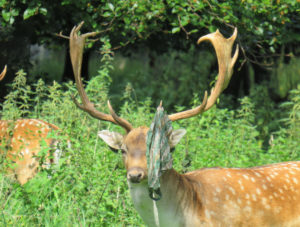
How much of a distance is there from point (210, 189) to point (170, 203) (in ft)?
1.16

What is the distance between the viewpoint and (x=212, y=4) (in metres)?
7.46

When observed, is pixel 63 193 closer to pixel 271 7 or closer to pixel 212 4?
pixel 212 4

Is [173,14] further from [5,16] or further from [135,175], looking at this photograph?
[135,175]

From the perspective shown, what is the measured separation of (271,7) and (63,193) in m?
3.85

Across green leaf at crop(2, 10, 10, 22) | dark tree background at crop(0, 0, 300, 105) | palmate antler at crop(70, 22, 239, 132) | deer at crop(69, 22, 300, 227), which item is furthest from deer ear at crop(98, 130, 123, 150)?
green leaf at crop(2, 10, 10, 22)

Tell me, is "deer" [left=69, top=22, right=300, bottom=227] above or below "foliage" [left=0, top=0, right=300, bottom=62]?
below

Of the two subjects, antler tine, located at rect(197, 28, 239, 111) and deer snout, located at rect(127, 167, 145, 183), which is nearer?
deer snout, located at rect(127, 167, 145, 183)

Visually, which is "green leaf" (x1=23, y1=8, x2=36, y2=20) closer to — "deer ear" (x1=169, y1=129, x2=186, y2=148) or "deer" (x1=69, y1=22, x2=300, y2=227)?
"deer" (x1=69, y1=22, x2=300, y2=227)

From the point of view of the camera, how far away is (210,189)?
435cm

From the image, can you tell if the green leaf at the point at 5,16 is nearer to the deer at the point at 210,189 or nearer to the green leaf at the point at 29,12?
the green leaf at the point at 29,12

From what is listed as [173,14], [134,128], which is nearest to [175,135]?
[134,128]

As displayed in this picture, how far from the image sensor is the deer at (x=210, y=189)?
13.5ft

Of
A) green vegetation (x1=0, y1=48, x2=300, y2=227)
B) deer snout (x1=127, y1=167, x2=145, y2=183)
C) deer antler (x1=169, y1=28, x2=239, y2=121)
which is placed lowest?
green vegetation (x1=0, y1=48, x2=300, y2=227)

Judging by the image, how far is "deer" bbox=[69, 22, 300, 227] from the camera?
4102 mm
